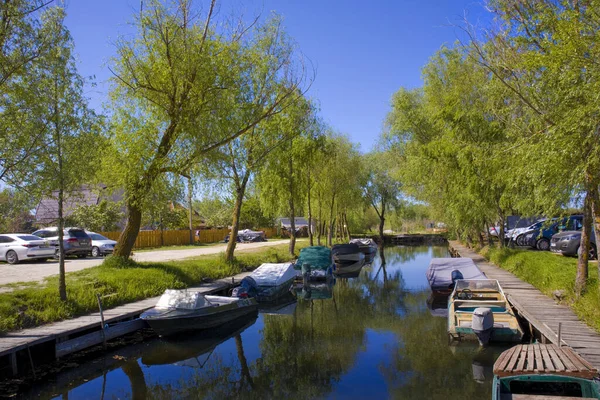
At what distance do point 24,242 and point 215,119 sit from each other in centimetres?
1343

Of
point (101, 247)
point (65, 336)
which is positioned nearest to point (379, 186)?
point (101, 247)

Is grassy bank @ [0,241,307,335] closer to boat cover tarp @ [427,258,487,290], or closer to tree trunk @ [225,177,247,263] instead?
tree trunk @ [225,177,247,263]

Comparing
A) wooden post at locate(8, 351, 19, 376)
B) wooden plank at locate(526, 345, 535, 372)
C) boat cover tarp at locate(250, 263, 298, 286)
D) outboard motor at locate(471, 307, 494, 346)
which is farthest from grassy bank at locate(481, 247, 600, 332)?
wooden post at locate(8, 351, 19, 376)

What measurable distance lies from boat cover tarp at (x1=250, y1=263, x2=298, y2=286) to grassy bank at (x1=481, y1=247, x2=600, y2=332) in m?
9.95

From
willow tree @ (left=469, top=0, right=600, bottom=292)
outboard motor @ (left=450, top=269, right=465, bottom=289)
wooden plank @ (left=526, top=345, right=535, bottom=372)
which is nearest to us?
wooden plank @ (left=526, top=345, right=535, bottom=372)

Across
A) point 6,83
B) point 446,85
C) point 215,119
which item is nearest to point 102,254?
point 215,119

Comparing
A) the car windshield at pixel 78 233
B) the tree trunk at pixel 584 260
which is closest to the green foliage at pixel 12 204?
the tree trunk at pixel 584 260

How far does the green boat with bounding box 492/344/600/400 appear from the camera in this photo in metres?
7.36

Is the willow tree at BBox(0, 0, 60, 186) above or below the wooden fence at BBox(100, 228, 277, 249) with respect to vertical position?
above

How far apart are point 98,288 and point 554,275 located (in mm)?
14841

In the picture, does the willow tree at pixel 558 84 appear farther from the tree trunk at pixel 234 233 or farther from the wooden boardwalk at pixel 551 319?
the tree trunk at pixel 234 233

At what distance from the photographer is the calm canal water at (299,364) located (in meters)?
9.48

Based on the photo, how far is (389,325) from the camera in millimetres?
15375

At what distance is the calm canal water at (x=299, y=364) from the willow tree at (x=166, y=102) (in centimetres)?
600
